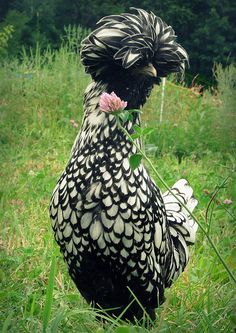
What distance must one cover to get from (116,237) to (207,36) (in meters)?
5.79

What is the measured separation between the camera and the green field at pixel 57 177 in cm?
189

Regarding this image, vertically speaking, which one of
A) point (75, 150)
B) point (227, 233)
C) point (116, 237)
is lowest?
point (227, 233)

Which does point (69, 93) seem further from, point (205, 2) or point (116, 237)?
point (116, 237)

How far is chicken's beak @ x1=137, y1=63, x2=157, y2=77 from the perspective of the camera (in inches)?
72.7

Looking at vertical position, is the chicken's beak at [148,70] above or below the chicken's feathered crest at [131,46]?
below

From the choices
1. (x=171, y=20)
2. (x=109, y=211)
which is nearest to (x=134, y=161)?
(x=109, y=211)

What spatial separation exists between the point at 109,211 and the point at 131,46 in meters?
0.52

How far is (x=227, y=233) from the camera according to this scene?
11.0 feet

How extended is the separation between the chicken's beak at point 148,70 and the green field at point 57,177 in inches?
10.9

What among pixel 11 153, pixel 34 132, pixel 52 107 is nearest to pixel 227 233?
pixel 11 153

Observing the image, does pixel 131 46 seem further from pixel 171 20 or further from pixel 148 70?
pixel 171 20

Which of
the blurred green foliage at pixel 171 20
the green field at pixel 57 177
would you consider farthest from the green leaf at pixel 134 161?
the blurred green foliage at pixel 171 20

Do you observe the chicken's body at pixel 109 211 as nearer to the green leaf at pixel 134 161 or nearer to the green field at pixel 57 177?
the green field at pixel 57 177

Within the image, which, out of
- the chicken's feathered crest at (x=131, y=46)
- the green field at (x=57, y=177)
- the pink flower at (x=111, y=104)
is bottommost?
the green field at (x=57, y=177)
